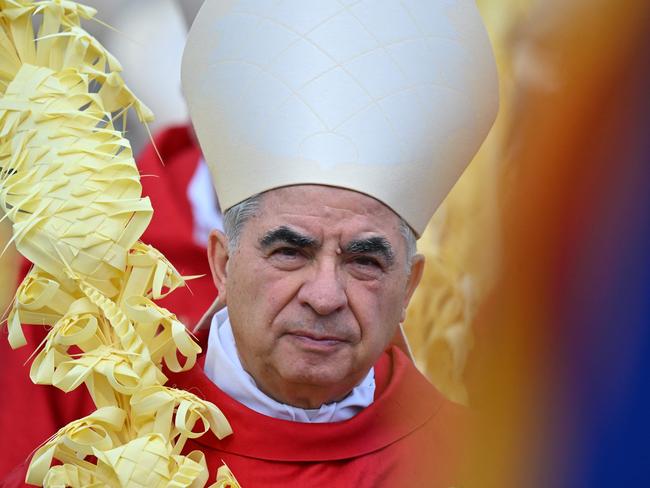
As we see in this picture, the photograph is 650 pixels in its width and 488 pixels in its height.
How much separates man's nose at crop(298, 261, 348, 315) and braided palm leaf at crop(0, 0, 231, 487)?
0.74 ft

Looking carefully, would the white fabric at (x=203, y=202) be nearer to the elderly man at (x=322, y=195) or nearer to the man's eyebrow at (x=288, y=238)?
the elderly man at (x=322, y=195)

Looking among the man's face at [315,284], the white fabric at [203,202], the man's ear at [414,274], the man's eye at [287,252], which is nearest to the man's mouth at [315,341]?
the man's face at [315,284]

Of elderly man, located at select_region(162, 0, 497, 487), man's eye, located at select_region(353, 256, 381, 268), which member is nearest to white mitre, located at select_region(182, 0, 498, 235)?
elderly man, located at select_region(162, 0, 497, 487)

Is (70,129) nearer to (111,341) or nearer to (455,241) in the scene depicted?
(111,341)

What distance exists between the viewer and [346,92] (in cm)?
212

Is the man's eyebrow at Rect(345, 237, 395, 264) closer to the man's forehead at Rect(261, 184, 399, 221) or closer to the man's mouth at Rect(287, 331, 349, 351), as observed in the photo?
the man's forehead at Rect(261, 184, 399, 221)

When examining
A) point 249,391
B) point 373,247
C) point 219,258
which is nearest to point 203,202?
point 219,258

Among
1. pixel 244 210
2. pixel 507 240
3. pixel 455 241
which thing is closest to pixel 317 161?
pixel 244 210

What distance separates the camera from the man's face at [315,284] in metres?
2.03

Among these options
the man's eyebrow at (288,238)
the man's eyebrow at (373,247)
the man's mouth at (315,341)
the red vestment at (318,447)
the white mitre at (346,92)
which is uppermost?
the white mitre at (346,92)

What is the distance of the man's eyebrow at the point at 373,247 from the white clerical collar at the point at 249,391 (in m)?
0.34

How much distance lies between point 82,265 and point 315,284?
1.37 feet

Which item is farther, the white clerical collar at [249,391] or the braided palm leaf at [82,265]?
the white clerical collar at [249,391]

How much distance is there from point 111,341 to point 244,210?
14.8 inches
